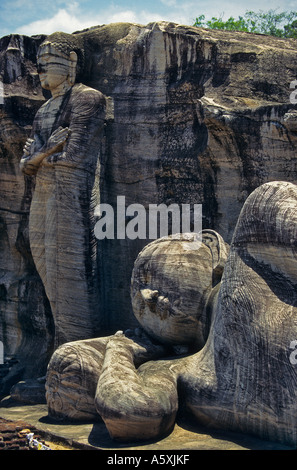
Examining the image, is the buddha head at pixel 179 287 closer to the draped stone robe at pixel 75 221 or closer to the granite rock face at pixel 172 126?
the granite rock face at pixel 172 126

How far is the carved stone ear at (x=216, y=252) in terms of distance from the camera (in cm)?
646

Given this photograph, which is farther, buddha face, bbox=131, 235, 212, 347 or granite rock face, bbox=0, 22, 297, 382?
granite rock face, bbox=0, 22, 297, 382

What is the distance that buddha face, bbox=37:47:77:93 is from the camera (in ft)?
26.4

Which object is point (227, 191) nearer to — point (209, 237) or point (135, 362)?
point (209, 237)

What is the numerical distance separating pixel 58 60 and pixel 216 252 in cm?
291

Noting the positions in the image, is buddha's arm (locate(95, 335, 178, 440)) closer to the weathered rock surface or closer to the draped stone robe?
the weathered rock surface

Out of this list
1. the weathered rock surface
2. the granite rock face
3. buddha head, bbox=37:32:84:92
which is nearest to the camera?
the weathered rock surface

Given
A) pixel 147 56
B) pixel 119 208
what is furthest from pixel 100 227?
pixel 147 56

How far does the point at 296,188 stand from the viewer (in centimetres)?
571

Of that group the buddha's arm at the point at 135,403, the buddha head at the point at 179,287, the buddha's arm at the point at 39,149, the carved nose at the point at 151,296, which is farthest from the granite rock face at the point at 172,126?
the buddha's arm at the point at 135,403

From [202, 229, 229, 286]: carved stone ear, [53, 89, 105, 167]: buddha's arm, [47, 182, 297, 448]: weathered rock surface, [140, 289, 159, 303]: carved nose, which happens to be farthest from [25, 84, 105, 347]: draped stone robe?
[47, 182, 297, 448]: weathered rock surface

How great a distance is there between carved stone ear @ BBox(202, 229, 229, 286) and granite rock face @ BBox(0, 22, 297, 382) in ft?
3.12

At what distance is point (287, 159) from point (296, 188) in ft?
5.23

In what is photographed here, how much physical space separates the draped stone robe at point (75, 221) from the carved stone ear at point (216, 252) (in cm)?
158
